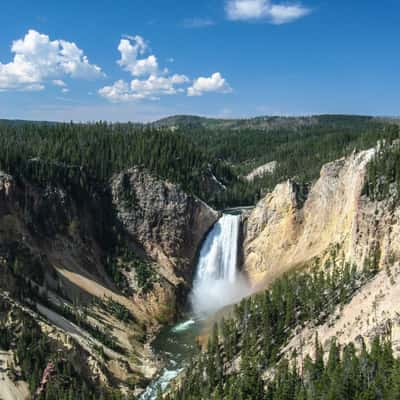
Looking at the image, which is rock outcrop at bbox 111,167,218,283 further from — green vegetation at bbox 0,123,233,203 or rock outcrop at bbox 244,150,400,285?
rock outcrop at bbox 244,150,400,285

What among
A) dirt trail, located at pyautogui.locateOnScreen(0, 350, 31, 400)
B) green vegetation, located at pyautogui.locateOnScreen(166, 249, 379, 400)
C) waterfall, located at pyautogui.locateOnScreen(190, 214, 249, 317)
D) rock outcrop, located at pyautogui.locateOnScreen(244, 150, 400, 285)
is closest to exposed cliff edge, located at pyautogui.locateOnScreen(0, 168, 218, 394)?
waterfall, located at pyautogui.locateOnScreen(190, 214, 249, 317)

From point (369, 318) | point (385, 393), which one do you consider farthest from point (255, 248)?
point (385, 393)

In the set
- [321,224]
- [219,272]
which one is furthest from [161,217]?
[321,224]

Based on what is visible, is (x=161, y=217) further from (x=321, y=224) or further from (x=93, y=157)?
(x=321, y=224)

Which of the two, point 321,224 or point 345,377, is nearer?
point 345,377

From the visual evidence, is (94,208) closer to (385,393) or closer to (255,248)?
(255,248)

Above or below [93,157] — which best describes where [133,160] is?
below
